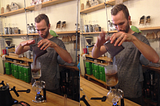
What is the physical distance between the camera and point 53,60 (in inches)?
28.9

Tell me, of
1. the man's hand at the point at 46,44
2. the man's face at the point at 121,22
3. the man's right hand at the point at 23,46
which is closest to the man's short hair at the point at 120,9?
the man's face at the point at 121,22

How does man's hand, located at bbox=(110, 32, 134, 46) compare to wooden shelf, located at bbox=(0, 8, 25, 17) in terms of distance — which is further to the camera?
wooden shelf, located at bbox=(0, 8, 25, 17)

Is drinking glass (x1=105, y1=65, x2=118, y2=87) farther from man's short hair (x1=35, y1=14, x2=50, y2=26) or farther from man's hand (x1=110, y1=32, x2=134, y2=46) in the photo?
man's short hair (x1=35, y1=14, x2=50, y2=26)

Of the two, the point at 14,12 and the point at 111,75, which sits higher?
the point at 14,12

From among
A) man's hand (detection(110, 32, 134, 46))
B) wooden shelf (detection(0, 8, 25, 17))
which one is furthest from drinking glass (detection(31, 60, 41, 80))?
man's hand (detection(110, 32, 134, 46))

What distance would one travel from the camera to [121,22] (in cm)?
57

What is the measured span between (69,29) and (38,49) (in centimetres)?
21

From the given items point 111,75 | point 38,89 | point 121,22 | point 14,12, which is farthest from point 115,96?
point 14,12

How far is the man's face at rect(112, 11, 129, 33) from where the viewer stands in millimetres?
561

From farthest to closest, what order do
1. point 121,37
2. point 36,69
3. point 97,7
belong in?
point 36,69, point 97,7, point 121,37

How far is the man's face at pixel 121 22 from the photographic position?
561 millimetres

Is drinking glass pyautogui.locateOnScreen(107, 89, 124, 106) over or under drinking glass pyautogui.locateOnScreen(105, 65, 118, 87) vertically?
under

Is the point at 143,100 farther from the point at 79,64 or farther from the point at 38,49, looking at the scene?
the point at 38,49

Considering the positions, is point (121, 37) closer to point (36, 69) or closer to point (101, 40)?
point (101, 40)
